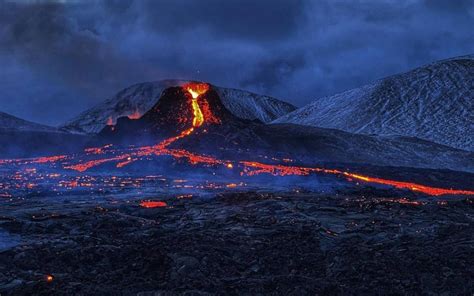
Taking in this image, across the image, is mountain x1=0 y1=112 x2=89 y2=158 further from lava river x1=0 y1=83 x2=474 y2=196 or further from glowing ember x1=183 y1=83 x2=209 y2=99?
lava river x1=0 y1=83 x2=474 y2=196

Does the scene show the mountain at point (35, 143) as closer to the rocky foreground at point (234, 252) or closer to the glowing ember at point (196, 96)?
the glowing ember at point (196, 96)

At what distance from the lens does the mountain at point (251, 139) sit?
59438mm

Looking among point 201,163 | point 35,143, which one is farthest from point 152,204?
point 35,143

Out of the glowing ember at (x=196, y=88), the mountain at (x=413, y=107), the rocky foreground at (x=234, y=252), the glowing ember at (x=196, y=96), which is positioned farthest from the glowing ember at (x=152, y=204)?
the mountain at (x=413, y=107)

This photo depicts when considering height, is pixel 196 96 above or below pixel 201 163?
above

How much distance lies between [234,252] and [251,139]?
4861 cm

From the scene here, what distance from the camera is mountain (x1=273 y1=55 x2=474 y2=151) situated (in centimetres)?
10614

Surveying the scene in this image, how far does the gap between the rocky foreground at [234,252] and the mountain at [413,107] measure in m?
83.8

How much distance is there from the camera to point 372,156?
71125 mm

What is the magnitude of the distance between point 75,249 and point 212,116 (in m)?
55.3

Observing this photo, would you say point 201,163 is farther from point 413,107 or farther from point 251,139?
point 413,107

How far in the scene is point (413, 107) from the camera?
119m

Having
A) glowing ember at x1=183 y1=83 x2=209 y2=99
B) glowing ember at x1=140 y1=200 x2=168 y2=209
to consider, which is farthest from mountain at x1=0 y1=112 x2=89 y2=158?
glowing ember at x1=140 y1=200 x2=168 y2=209

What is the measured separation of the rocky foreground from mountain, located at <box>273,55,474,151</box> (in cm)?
8377
